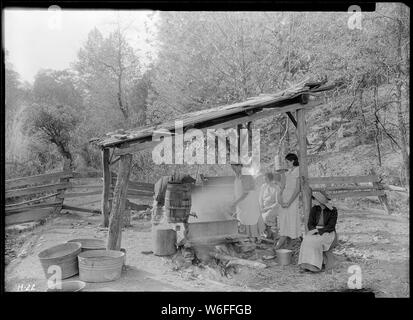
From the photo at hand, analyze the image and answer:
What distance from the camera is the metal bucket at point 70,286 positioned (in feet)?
17.0

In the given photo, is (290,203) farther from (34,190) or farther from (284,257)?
(34,190)

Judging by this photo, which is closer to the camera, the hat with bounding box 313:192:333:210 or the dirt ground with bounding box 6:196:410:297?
the dirt ground with bounding box 6:196:410:297

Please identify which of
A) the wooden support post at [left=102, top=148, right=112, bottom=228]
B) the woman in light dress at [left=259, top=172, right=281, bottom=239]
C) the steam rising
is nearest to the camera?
the steam rising

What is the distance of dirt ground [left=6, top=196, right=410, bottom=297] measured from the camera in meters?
5.57

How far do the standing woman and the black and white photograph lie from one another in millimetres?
26

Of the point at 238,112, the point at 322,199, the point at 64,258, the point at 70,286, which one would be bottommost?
the point at 70,286

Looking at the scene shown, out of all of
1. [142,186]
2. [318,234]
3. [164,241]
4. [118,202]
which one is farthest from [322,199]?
[142,186]

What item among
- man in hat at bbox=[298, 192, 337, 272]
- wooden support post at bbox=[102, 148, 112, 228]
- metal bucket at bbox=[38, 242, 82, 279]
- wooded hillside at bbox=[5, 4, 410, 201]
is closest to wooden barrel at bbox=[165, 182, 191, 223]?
metal bucket at bbox=[38, 242, 82, 279]

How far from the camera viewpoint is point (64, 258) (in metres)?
5.71

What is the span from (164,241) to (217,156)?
20.4 ft

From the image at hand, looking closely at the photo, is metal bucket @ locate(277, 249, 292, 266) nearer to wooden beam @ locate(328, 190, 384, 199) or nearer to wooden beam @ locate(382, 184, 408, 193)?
wooden beam @ locate(328, 190, 384, 199)

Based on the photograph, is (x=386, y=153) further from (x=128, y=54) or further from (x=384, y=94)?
(x=128, y=54)
